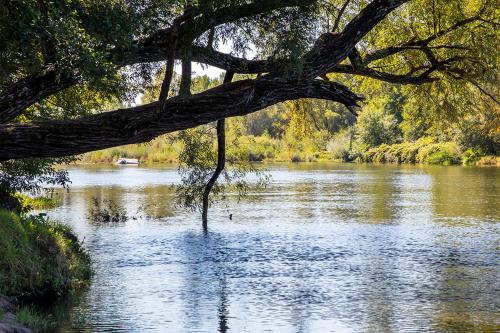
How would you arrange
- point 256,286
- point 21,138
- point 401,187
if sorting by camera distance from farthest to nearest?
point 401,187
point 256,286
point 21,138

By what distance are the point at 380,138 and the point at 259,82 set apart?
9946 cm

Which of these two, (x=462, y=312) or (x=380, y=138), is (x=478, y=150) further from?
(x=462, y=312)

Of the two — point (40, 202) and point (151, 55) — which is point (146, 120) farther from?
point (40, 202)

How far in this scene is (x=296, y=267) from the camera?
2173 centimetres

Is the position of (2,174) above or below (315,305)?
above

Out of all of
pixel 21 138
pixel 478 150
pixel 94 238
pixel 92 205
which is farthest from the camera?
pixel 478 150

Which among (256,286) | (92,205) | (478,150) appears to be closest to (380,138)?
(478,150)

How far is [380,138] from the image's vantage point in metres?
111

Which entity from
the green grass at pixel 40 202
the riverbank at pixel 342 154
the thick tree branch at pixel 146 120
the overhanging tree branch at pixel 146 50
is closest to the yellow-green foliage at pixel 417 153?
the riverbank at pixel 342 154

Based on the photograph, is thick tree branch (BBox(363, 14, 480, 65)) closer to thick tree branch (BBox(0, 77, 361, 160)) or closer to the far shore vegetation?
thick tree branch (BBox(0, 77, 361, 160))

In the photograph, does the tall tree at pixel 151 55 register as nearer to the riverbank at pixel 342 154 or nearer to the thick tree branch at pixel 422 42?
the thick tree branch at pixel 422 42

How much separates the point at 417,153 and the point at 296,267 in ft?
267

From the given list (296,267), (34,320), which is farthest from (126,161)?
(34,320)

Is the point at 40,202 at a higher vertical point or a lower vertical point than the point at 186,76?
lower
